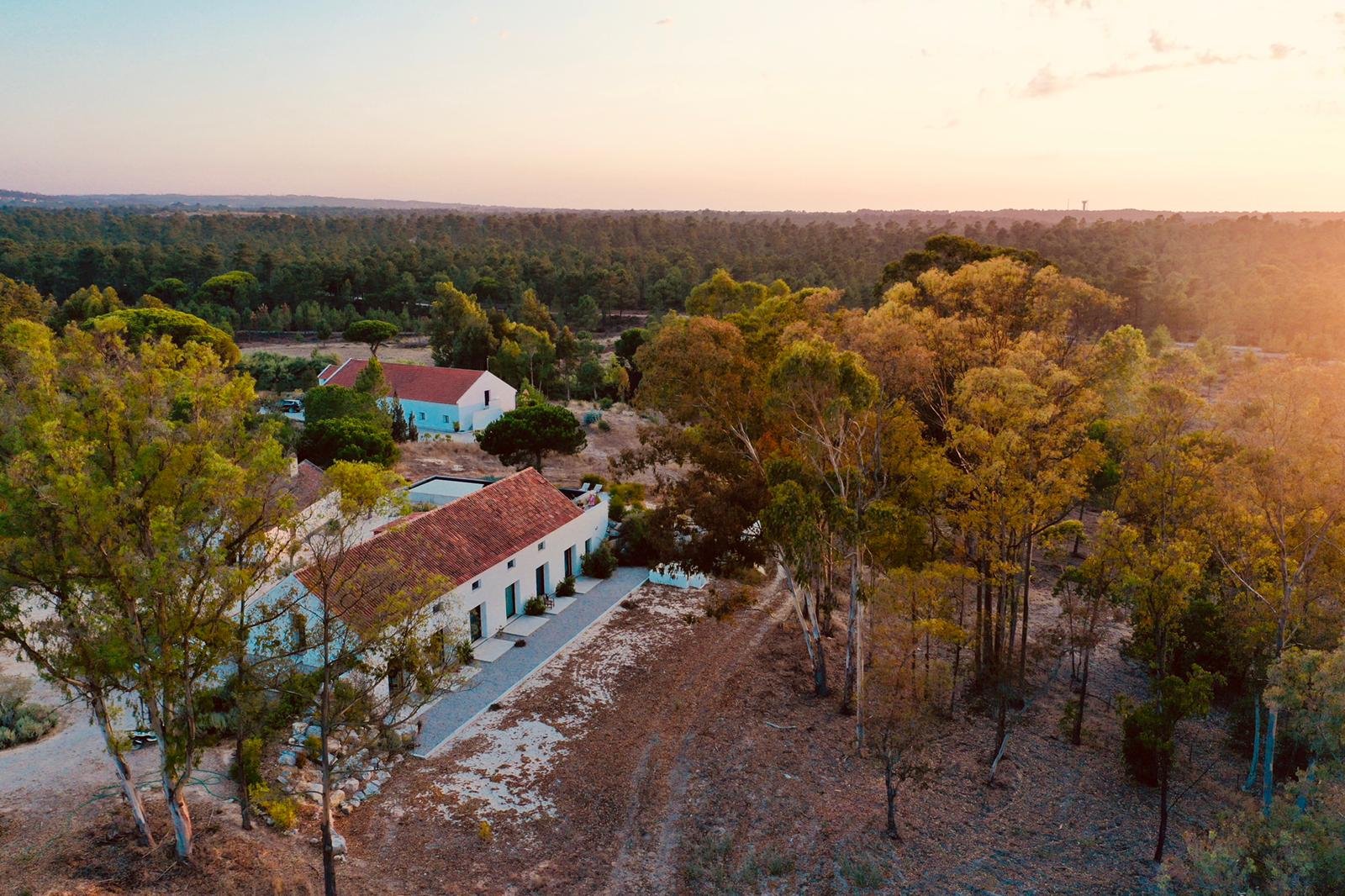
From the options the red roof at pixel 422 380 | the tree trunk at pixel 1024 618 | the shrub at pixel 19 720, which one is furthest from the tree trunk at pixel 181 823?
the red roof at pixel 422 380

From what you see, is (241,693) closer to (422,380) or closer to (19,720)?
(19,720)

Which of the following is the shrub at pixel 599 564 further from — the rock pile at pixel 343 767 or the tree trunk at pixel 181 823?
the tree trunk at pixel 181 823

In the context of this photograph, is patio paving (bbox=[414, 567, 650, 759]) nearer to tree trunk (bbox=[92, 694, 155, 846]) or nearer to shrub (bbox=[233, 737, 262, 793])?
shrub (bbox=[233, 737, 262, 793])

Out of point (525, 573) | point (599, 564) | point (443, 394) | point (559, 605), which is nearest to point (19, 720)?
point (525, 573)

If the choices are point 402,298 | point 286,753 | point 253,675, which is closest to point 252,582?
point 253,675

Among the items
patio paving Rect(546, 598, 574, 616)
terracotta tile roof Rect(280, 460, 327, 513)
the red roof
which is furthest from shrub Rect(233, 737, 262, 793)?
the red roof
